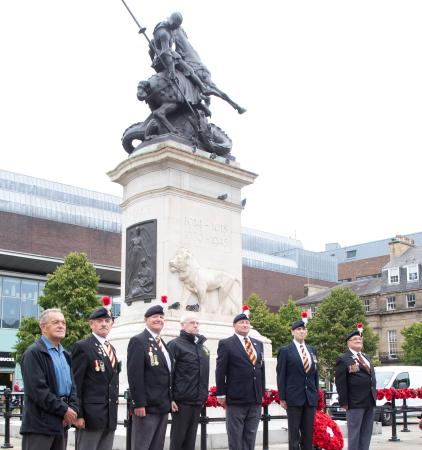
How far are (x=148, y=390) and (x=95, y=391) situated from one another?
2.94 ft

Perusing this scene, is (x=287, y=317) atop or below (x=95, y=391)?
atop

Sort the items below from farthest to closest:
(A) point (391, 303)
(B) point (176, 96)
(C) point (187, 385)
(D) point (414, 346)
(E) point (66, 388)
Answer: (A) point (391, 303) < (D) point (414, 346) < (B) point (176, 96) < (C) point (187, 385) < (E) point (66, 388)

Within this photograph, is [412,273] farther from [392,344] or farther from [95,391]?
[95,391]

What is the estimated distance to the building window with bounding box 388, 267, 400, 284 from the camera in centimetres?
7335

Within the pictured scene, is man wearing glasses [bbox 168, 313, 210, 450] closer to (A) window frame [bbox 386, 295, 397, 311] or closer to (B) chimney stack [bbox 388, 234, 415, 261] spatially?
(A) window frame [bbox 386, 295, 397, 311]

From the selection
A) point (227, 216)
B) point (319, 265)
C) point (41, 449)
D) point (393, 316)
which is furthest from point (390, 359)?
point (41, 449)

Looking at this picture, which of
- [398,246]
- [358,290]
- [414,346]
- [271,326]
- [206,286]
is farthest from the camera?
[398,246]

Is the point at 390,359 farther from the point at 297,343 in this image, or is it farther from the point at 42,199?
the point at 297,343

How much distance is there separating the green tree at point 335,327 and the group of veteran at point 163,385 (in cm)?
4640

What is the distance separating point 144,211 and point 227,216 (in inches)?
74.8

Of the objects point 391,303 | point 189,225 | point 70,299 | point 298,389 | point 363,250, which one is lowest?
point 298,389

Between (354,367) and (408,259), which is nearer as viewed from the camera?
(354,367)

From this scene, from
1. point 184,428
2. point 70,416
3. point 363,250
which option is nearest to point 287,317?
point 184,428

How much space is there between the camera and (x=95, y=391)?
7711 millimetres
